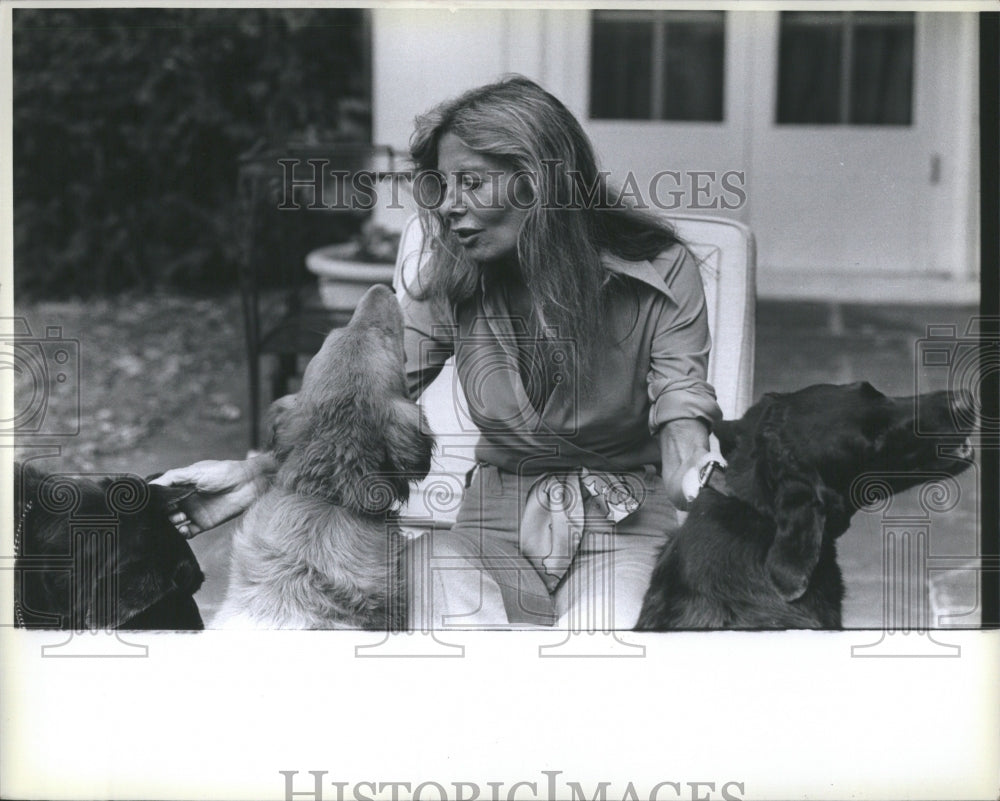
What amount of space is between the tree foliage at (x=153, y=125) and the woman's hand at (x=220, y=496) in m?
4.98

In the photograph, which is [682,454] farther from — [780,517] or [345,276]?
[345,276]

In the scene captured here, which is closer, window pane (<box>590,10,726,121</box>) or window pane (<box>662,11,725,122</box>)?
window pane (<box>590,10,726,121</box>)

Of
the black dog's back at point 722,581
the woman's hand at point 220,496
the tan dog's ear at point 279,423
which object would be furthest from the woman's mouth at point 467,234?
the black dog's back at point 722,581

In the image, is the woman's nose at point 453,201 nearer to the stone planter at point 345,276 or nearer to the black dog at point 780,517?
the stone planter at point 345,276

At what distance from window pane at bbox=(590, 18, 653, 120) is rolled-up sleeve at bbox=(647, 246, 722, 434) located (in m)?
4.06

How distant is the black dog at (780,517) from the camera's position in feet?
12.3

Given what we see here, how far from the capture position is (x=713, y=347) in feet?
12.9

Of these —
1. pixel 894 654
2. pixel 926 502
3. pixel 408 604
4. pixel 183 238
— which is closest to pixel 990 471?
pixel 926 502

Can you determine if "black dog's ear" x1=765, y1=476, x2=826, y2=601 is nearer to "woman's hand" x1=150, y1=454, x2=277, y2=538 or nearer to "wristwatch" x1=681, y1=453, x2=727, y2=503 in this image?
"wristwatch" x1=681, y1=453, x2=727, y2=503

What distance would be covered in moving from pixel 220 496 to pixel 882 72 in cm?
549

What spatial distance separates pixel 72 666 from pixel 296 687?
23.7 inches

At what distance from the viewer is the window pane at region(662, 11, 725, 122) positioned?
7.89 metres

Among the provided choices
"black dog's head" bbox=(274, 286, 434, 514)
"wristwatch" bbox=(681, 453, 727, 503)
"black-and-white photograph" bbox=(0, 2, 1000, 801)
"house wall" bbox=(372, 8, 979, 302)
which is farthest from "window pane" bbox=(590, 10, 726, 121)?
"wristwatch" bbox=(681, 453, 727, 503)

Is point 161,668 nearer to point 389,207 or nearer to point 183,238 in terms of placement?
point 389,207
